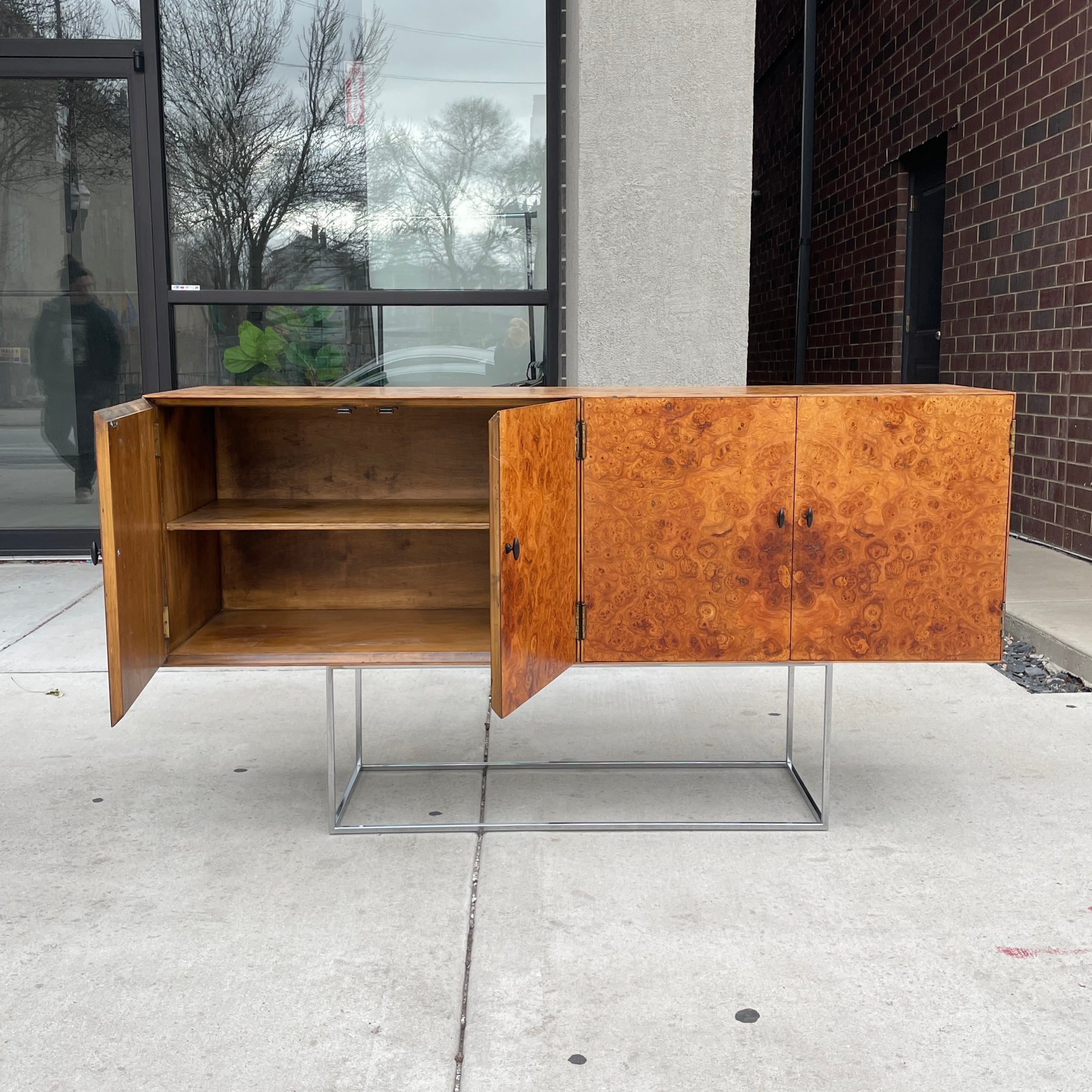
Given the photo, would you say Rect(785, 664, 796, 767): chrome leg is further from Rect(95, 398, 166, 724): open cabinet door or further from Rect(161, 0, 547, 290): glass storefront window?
Rect(161, 0, 547, 290): glass storefront window

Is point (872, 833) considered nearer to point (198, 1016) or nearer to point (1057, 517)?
point (198, 1016)

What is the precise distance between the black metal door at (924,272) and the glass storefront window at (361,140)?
3.79 metres

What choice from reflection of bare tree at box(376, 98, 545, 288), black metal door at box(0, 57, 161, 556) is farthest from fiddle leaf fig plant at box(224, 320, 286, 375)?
reflection of bare tree at box(376, 98, 545, 288)

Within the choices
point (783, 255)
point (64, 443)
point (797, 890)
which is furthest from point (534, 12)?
point (783, 255)

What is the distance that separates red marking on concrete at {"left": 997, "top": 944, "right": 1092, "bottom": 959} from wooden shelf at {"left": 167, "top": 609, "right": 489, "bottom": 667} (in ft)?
4.59

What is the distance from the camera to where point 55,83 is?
6.78 metres

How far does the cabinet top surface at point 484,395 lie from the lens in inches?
118

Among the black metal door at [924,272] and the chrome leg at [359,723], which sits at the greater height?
the black metal door at [924,272]

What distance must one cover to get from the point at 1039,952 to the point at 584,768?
1.51 m

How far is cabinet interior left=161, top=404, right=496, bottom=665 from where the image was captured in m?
3.48

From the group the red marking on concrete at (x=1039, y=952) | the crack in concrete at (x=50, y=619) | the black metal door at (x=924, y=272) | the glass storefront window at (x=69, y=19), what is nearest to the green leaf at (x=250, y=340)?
the crack in concrete at (x=50, y=619)

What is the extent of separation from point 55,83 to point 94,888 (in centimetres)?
546

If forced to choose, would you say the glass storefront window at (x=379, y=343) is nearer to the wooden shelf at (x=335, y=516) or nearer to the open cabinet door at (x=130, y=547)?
the wooden shelf at (x=335, y=516)

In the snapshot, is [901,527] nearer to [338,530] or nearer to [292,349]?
[338,530]
